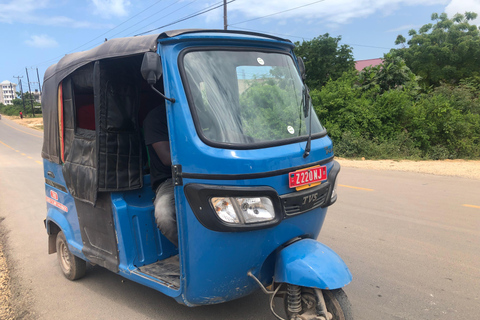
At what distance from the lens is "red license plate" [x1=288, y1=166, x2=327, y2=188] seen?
2.60 metres

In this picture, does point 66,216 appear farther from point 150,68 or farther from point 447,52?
point 447,52

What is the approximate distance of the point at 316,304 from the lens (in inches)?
100

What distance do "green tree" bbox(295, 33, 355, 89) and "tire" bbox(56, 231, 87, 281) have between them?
25191 millimetres

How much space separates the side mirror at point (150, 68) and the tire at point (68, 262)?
2.40m

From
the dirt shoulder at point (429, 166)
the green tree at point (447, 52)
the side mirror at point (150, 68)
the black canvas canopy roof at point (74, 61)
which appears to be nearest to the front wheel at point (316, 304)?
the side mirror at point (150, 68)

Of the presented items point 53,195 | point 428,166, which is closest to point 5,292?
point 53,195

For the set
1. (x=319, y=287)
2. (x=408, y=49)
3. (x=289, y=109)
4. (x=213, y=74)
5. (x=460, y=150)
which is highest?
(x=408, y=49)

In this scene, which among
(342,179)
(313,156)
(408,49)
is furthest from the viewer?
(408,49)

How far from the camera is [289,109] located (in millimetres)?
2994

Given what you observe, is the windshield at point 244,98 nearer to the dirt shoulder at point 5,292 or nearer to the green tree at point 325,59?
the dirt shoulder at point 5,292

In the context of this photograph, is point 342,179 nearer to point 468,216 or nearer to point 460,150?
point 468,216

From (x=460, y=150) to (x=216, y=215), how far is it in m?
13.5

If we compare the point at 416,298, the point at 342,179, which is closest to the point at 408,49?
the point at 342,179

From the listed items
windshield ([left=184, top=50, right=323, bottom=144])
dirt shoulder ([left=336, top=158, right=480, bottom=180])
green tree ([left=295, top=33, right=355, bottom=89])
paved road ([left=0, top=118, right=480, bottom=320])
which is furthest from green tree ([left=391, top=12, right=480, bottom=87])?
windshield ([left=184, top=50, right=323, bottom=144])
